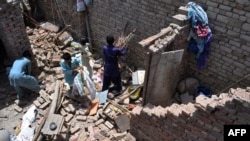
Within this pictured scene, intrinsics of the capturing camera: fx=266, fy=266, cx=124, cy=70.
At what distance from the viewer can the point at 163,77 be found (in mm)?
6062

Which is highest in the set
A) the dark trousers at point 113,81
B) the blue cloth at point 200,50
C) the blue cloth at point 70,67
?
the blue cloth at point 200,50

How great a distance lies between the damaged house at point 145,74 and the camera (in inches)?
208

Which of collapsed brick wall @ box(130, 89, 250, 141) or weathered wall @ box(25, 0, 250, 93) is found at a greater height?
weathered wall @ box(25, 0, 250, 93)

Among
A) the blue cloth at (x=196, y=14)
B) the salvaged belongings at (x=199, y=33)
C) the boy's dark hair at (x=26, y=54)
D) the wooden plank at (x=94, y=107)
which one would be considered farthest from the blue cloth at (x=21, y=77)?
the blue cloth at (x=196, y=14)

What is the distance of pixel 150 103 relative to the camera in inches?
250

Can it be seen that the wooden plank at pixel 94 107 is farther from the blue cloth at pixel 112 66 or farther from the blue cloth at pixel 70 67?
the blue cloth at pixel 70 67

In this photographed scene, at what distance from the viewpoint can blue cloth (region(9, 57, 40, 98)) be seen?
7.08 meters

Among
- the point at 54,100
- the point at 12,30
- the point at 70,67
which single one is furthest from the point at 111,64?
the point at 12,30

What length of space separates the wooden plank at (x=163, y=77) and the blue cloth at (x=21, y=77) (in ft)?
10.9

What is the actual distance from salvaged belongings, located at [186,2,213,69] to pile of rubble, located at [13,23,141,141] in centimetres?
192

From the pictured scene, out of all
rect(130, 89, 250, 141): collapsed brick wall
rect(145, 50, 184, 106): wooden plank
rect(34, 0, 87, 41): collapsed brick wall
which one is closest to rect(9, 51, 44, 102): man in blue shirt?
rect(34, 0, 87, 41): collapsed brick wall

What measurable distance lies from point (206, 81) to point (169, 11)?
207 centimetres

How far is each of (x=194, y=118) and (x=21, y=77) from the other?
4.65m

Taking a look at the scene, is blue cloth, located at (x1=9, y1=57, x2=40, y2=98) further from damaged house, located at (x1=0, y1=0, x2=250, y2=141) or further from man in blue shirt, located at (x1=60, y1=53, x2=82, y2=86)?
man in blue shirt, located at (x1=60, y1=53, x2=82, y2=86)
